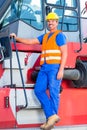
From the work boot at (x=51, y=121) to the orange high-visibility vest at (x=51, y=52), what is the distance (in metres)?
0.67

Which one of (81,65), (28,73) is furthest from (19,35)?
(81,65)

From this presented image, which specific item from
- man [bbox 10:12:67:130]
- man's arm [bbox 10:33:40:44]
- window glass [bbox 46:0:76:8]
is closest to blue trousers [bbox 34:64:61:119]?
man [bbox 10:12:67:130]

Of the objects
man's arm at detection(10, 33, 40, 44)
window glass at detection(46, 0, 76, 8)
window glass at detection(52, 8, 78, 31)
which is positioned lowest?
man's arm at detection(10, 33, 40, 44)

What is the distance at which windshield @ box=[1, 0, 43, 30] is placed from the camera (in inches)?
213

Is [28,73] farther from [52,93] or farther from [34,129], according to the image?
[34,129]

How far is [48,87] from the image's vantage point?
498 centimetres

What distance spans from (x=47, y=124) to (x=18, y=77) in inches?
29.8

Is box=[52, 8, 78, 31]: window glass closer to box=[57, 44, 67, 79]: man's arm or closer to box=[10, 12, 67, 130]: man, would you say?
box=[10, 12, 67, 130]: man

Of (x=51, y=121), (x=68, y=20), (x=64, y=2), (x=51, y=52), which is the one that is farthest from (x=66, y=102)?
(x=64, y=2)

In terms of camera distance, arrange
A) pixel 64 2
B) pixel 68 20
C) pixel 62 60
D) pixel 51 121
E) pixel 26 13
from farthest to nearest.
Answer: pixel 68 20 → pixel 64 2 → pixel 26 13 → pixel 62 60 → pixel 51 121

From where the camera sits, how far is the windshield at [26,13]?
5.42 m

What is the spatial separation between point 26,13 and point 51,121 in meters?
1.57

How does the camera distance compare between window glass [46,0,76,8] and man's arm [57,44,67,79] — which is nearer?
man's arm [57,44,67,79]

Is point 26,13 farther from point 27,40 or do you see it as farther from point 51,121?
point 51,121
